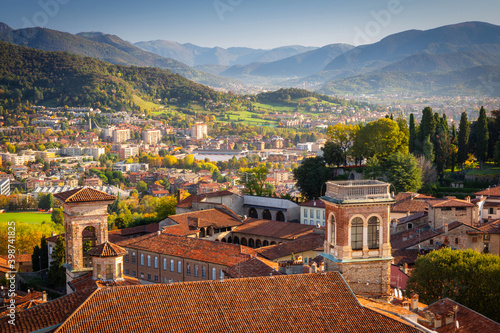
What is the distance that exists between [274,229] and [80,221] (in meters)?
25.7

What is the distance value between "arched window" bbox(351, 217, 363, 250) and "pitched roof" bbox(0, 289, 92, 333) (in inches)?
336

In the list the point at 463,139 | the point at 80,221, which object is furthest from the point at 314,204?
the point at 80,221

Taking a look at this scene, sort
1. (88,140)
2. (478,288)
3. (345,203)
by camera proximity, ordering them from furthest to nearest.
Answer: (88,140) → (478,288) → (345,203)

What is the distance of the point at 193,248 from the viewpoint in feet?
128

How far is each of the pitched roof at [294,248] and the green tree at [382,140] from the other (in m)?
17.4

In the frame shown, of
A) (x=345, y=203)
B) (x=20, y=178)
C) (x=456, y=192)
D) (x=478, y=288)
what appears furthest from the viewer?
(x=20, y=178)

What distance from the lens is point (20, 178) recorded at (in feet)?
447

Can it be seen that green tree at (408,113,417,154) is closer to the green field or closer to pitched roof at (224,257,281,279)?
pitched roof at (224,257,281,279)

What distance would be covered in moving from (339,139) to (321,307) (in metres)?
47.8

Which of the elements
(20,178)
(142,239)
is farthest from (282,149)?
(142,239)

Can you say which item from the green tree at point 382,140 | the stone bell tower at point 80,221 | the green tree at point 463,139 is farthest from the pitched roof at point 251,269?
the green tree at point 463,139

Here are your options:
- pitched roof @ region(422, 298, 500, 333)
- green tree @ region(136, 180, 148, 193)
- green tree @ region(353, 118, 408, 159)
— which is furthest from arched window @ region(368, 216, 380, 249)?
green tree @ region(136, 180, 148, 193)

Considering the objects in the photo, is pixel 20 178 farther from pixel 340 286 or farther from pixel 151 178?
pixel 340 286

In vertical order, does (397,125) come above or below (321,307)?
above
